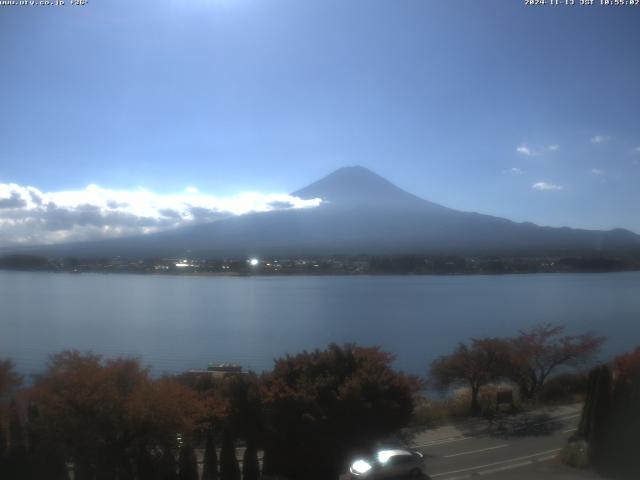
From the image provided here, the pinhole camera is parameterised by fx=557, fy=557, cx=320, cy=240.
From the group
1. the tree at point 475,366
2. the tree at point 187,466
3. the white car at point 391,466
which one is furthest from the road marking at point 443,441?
the tree at point 187,466

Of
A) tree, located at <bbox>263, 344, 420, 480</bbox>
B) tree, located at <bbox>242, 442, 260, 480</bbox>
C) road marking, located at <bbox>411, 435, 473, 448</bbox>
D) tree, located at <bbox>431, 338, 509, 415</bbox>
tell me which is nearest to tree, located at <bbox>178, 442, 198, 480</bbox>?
tree, located at <bbox>242, 442, 260, 480</bbox>

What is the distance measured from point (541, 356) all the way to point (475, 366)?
2.11m

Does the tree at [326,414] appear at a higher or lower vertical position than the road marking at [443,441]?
higher

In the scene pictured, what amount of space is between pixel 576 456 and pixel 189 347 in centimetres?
1129

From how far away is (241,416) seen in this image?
6.14 metres

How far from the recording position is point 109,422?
5.24m

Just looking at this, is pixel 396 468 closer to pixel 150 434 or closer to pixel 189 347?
pixel 150 434

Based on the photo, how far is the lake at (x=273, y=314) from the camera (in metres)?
14.5

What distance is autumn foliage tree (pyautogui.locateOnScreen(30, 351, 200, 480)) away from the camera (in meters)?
5.10

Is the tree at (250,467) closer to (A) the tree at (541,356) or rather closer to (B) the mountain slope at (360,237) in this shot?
(A) the tree at (541,356)

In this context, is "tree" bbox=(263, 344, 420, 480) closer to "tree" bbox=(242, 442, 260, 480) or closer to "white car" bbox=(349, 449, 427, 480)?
"tree" bbox=(242, 442, 260, 480)

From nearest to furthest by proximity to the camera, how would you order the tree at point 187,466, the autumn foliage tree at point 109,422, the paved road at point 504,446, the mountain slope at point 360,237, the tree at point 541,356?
1. the tree at point 187,466
2. the autumn foliage tree at point 109,422
3. the paved road at point 504,446
4. the tree at point 541,356
5. the mountain slope at point 360,237

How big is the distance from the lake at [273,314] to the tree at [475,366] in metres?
2.00

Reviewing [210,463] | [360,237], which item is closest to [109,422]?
[210,463]
